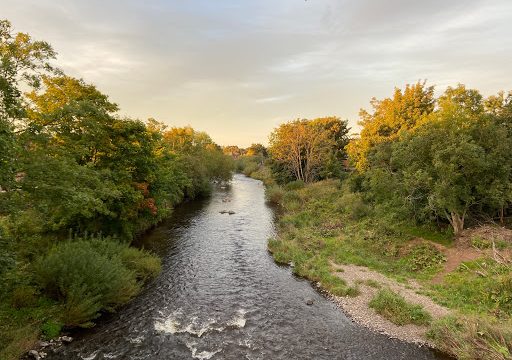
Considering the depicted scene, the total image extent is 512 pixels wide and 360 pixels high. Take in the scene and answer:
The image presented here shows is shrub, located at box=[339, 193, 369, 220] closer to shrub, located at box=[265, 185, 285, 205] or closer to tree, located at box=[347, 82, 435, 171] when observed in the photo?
tree, located at box=[347, 82, 435, 171]

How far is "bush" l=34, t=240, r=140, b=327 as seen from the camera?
15672 mm

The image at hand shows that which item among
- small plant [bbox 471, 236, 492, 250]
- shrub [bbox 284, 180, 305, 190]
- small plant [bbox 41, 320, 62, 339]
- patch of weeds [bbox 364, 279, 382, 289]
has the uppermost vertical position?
shrub [bbox 284, 180, 305, 190]

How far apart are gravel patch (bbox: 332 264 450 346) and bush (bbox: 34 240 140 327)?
13467 millimetres

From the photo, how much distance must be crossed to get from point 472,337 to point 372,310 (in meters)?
5.19

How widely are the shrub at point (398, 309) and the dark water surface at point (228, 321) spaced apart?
169cm

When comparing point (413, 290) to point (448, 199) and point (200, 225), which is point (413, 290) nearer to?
point (448, 199)

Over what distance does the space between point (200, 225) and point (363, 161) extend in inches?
920

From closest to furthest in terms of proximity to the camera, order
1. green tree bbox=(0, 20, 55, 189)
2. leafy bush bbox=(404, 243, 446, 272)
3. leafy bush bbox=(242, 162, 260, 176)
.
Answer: green tree bbox=(0, 20, 55, 189) → leafy bush bbox=(404, 243, 446, 272) → leafy bush bbox=(242, 162, 260, 176)

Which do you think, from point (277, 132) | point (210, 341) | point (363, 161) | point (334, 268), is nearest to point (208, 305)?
point (210, 341)

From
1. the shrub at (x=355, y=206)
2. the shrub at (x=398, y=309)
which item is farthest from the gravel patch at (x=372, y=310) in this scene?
the shrub at (x=355, y=206)

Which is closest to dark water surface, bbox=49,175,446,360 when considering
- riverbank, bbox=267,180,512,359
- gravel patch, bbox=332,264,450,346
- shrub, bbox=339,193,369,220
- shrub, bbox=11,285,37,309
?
gravel patch, bbox=332,264,450,346

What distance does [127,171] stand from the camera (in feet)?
84.3

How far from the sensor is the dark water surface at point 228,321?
14.7 metres

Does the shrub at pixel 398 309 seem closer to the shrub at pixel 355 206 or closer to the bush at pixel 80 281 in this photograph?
the bush at pixel 80 281
